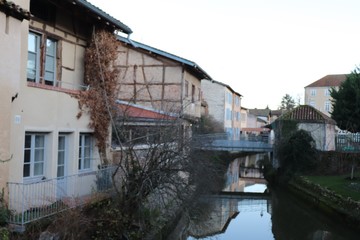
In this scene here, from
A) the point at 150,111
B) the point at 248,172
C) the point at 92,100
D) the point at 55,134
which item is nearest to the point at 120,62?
the point at 150,111

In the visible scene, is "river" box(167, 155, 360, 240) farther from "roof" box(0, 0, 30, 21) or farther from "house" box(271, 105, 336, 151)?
"roof" box(0, 0, 30, 21)

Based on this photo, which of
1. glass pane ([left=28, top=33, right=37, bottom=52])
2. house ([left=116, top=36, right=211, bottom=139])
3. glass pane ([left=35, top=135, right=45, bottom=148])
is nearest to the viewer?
glass pane ([left=35, top=135, right=45, bottom=148])

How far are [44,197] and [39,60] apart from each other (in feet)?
13.6

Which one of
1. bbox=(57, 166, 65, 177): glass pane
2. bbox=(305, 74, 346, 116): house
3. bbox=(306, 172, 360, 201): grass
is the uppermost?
bbox=(305, 74, 346, 116): house

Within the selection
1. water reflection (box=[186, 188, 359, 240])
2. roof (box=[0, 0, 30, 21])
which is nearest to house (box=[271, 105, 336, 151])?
water reflection (box=[186, 188, 359, 240])

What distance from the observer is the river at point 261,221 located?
1684 centimetres

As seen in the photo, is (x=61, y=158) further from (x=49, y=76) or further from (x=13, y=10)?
(x=13, y=10)

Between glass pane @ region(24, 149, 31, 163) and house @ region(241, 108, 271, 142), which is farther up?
house @ region(241, 108, 271, 142)

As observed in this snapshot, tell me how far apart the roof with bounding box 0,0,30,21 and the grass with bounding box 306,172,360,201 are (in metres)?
→ 15.1

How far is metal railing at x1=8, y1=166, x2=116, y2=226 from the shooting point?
29.6ft

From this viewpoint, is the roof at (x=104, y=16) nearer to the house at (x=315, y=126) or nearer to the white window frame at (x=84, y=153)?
the white window frame at (x=84, y=153)

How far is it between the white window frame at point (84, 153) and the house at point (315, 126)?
2013cm

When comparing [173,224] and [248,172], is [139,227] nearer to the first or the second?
[173,224]

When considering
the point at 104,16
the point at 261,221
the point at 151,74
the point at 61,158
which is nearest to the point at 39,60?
the point at 104,16
